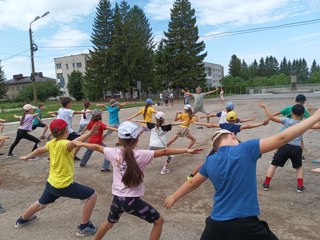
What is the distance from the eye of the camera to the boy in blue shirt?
2.46 metres

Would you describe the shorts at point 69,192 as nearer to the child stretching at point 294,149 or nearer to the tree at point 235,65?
the child stretching at point 294,149

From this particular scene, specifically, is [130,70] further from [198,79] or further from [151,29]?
[151,29]

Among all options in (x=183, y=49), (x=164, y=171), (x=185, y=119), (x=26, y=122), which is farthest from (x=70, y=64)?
(x=164, y=171)

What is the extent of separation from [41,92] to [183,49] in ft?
95.5

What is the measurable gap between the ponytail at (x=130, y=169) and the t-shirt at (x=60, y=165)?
3.70 feet

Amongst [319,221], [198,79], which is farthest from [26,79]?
[319,221]

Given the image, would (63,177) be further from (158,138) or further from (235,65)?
(235,65)

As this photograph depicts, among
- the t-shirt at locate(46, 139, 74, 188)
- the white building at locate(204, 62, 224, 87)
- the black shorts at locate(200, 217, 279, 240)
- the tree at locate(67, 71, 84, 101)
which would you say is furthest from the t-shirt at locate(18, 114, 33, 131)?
the white building at locate(204, 62, 224, 87)

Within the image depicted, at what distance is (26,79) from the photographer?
105312mm

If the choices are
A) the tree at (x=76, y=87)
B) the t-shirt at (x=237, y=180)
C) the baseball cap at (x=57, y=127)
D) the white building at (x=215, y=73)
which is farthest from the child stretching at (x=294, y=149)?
the white building at (x=215, y=73)

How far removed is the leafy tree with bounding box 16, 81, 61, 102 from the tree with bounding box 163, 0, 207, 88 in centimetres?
2509

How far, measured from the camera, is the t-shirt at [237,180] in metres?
2.52

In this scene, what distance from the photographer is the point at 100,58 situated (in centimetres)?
5228

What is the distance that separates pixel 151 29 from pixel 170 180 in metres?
61.2
